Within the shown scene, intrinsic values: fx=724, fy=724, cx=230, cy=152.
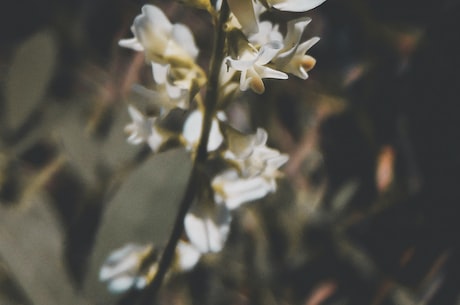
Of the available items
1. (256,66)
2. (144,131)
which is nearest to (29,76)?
(144,131)

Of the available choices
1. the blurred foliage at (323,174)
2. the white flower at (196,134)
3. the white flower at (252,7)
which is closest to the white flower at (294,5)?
the white flower at (252,7)

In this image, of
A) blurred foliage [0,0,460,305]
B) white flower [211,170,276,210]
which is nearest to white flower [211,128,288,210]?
white flower [211,170,276,210]

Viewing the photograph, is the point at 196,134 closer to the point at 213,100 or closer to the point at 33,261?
the point at 213,100

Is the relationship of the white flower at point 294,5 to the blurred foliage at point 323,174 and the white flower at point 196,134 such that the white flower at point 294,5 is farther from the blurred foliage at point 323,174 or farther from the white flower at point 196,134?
the blurred foliage at point 323,174

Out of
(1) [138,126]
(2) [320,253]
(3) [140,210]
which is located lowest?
(2) [320,253]

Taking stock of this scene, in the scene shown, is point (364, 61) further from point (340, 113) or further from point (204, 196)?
point (204, 196)

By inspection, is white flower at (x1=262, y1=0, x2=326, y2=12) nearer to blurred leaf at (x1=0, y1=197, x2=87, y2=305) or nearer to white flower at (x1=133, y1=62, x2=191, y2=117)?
white flower at (x1=133, y1=62, x2=191, y2=117)

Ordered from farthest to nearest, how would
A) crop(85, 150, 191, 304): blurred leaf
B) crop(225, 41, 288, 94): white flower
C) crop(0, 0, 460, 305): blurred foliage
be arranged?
crop(0, 0, 460, 305): blurred foliage
crop(85, 150, 191, 304): blurred leaf
crop(225, 41, 288, 94): white flower

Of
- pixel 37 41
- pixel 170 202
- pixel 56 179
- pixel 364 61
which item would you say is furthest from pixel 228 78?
pixel 56 179
